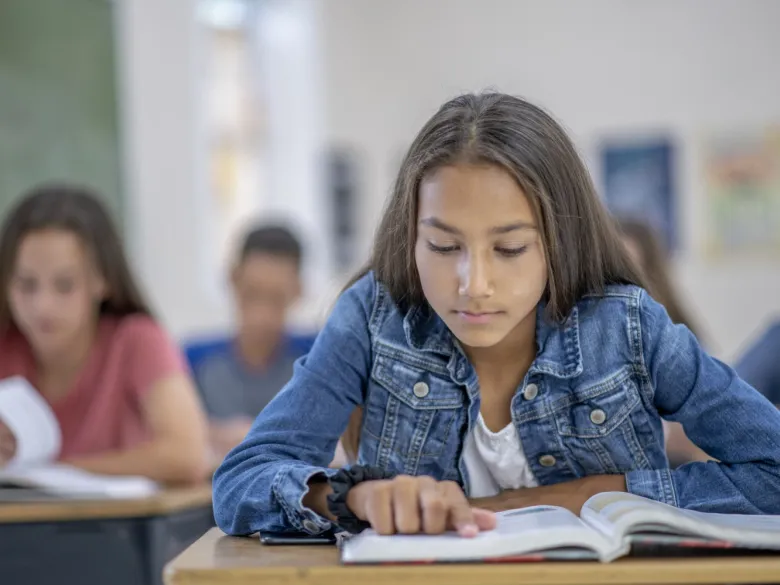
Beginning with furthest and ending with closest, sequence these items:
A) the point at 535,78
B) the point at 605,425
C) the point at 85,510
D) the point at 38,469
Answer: the point at 535,78 → the point at 38,469 → the point at 85,510 → the point at 605,425

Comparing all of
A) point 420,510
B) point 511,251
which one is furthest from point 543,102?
point 420,510

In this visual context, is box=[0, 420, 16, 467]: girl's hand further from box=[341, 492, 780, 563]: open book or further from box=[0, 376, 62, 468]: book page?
box=[341, 492, 780, 563]: open book

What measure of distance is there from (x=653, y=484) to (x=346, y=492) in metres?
0.41

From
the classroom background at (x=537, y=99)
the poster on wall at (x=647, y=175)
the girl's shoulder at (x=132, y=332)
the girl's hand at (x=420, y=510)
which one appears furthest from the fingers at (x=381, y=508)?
the poster on wall at (x=647, y=175)

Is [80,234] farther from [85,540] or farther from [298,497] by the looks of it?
[298,497]

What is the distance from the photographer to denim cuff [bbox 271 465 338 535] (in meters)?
1.18

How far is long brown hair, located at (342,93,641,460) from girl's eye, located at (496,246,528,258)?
0.04m

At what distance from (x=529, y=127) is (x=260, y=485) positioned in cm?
53


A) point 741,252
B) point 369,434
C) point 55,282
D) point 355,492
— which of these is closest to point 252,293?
point 55,282

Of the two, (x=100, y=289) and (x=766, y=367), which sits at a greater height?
(x=100, y=289)

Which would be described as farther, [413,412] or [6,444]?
[6,444]

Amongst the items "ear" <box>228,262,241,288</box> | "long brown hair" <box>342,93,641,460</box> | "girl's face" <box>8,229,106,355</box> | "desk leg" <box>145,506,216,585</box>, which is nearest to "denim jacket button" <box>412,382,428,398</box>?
"long brown hair" <box>342,93,641,460</box>

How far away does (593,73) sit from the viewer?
6832 millimetres

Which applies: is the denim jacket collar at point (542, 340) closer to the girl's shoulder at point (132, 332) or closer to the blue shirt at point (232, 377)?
the girl's shoulder at point (132, 332)
